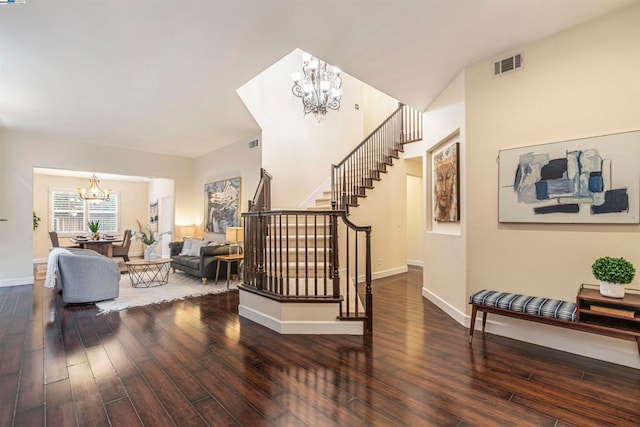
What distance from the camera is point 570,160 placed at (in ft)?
9.38

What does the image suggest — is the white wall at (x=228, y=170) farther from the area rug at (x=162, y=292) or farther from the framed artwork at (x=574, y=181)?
the framed artwork at (x=574, y=181)

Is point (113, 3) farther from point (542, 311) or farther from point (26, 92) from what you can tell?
point (542, 311)

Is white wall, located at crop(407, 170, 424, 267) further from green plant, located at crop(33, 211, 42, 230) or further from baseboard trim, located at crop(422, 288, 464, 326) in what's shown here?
green plant, located at crop(33, 211, 42, 230)

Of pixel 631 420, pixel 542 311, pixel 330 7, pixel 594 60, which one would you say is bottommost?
pixel 631 420

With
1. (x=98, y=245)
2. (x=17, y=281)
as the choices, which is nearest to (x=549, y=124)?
(x=17, y=281)

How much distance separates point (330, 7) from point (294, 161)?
13.6 feet

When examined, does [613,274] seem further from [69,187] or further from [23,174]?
[69,187]

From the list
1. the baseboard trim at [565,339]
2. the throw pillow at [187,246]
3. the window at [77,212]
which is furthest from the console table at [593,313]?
the window at [77,212]

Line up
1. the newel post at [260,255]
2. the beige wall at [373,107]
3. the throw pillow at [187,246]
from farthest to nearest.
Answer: the beige wall at [373,107], the throw pillow at [187,246], the newel post at [260,255]

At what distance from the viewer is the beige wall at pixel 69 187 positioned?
31.5 feet

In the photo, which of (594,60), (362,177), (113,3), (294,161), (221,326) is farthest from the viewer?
(294,161)

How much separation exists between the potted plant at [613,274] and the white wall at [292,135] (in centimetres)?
512

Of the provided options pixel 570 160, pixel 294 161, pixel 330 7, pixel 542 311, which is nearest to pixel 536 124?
pixel 570 160

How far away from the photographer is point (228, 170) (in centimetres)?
729
